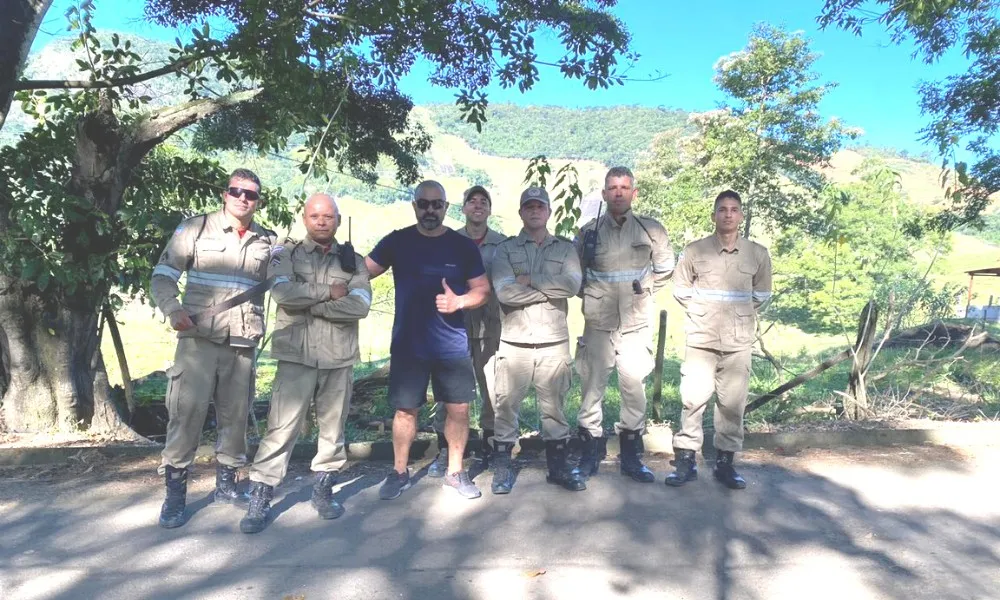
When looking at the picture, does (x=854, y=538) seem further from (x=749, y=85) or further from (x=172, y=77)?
(x=749, y=85)

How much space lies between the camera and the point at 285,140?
219 inches

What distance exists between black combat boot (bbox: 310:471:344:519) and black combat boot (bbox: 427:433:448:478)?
30.1 inches

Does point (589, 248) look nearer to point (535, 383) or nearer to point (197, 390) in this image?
point (535, 383)

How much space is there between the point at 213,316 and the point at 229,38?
2.39 meters

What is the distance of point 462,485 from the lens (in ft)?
14.0

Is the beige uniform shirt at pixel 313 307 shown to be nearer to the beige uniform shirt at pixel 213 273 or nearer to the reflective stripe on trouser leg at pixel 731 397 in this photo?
the beige uniform shirt at pixel 213 273

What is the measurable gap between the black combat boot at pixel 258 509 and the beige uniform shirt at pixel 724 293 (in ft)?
9.29

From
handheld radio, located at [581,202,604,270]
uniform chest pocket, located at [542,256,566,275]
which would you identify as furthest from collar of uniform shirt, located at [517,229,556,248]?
handheld radio, located at [581,202,604,270]

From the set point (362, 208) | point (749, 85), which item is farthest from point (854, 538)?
point (749, 85)

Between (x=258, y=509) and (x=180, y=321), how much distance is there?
45.1 inches

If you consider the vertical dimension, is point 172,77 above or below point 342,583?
above

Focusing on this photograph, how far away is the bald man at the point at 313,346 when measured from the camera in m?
3.86

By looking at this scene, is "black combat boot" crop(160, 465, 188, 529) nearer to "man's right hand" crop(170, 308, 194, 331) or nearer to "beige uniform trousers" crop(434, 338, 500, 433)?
"man's right hand" crop(170, 308, 194, 331)

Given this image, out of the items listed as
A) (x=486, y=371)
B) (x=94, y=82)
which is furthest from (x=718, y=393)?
(x=94, y=82)
